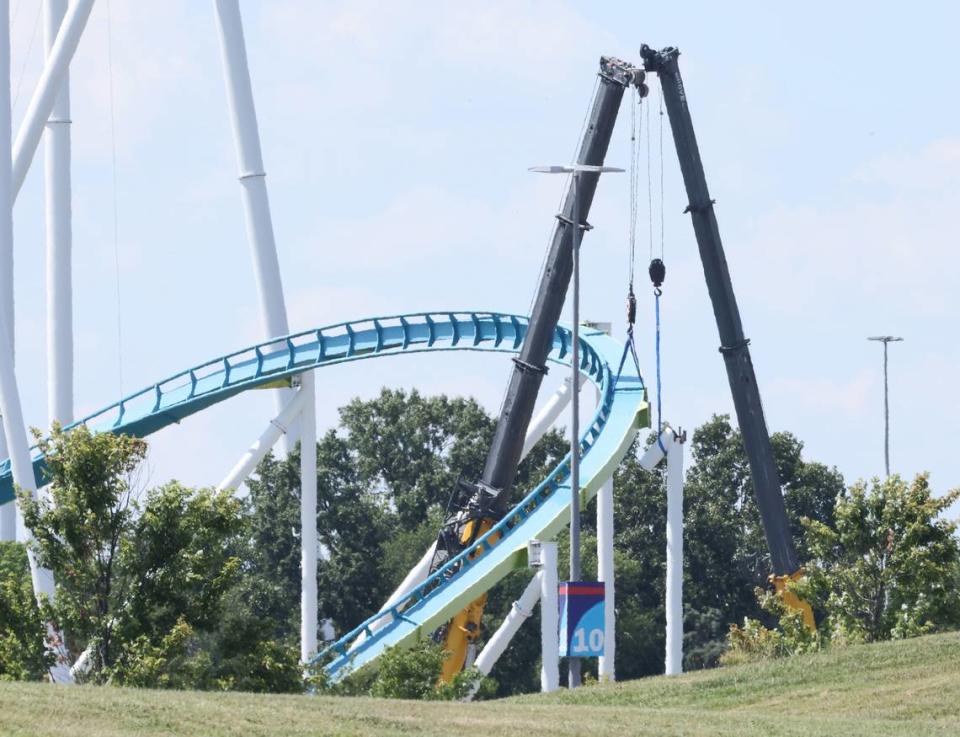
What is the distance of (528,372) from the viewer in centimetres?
4628

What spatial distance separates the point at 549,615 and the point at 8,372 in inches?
468

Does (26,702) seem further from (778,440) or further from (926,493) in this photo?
(778,440)

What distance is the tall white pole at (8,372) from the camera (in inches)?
1554

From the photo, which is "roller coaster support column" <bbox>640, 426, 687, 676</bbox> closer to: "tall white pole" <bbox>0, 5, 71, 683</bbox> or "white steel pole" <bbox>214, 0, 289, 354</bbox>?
"white steel pole" <bbox>214, 0, 289, 354</bbox>

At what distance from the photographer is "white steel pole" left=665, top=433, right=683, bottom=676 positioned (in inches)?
1817

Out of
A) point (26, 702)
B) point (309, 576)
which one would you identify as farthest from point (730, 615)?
point (26, 702)

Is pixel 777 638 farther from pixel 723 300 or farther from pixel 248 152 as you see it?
pixel 248 152

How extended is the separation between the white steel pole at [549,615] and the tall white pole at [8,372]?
31.7 feet

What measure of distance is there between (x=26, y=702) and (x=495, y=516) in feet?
75.6

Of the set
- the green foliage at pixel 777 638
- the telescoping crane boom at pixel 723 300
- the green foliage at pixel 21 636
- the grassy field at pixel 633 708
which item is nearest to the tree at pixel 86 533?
the green foliage at pixel 21 636

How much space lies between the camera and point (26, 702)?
24.0 m

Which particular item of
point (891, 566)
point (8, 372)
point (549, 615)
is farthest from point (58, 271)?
point (891, 566)

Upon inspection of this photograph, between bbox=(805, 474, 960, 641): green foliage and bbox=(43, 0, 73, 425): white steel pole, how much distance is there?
19.2 m

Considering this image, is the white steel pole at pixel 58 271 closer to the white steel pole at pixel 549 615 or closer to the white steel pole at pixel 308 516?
the white steel pole at pixel 308 516
